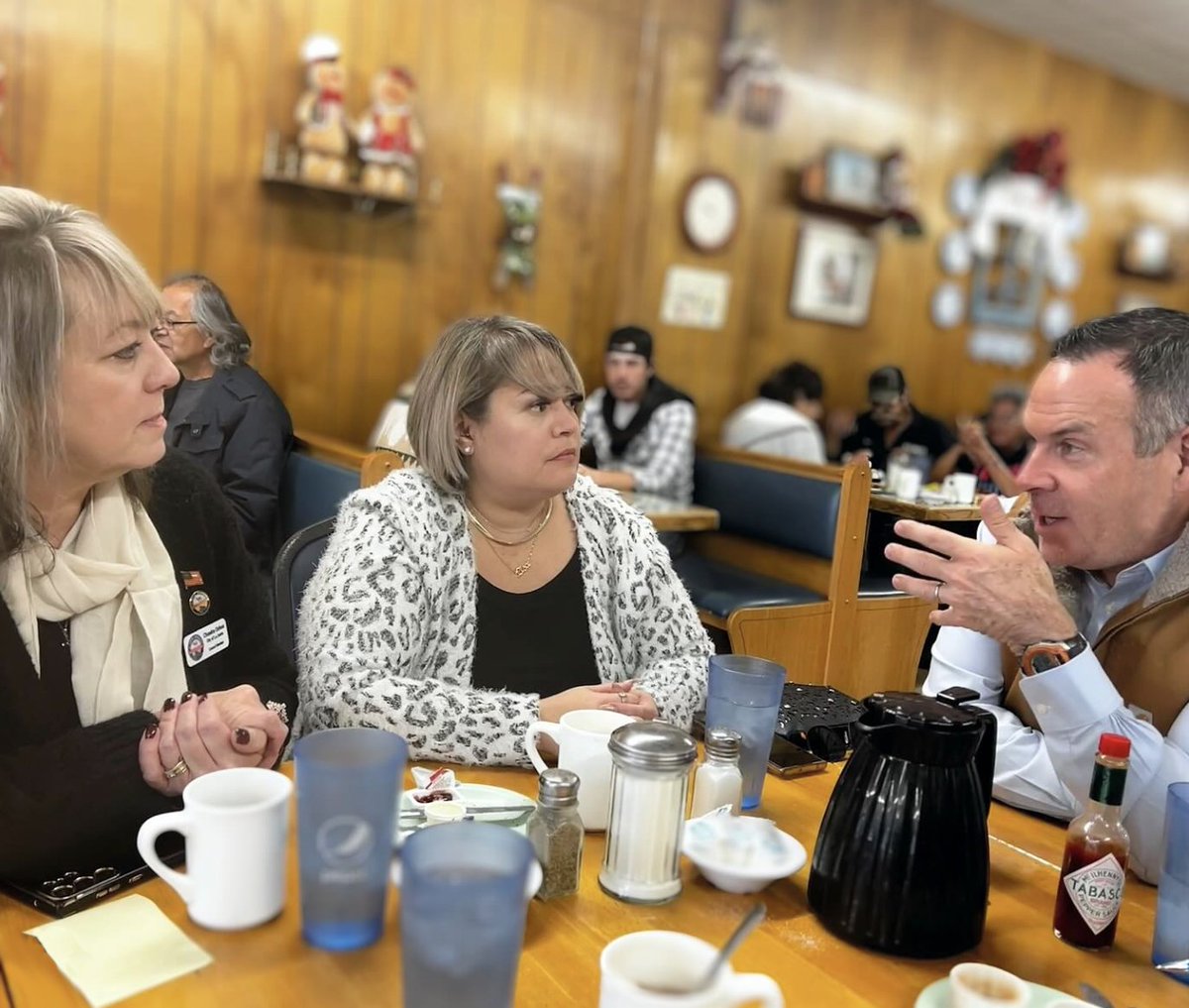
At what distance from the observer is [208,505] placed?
1492mm

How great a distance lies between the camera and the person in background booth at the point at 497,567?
5.10 feet

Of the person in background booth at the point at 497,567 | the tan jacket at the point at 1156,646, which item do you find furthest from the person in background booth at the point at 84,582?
the tan jacket at the point at 1156,646

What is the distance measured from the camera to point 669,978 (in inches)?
28.5

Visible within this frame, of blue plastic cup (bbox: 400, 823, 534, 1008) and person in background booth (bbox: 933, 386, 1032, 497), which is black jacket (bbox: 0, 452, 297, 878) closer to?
blue plastic cup (bbox: 400, 823, 534, 1008)

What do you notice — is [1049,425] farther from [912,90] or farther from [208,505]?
[912,90]

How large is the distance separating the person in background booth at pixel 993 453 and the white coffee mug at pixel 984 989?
0.77 metres

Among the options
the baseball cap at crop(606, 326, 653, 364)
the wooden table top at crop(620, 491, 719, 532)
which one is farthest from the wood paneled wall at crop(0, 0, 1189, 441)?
the wooden table top at crop(620, 491, 719, 532)

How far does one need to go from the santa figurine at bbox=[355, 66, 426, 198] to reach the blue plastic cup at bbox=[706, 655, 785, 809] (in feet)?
11.1

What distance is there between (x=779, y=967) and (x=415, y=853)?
38cm

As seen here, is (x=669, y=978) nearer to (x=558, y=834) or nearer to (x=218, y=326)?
(x=558, y=834)

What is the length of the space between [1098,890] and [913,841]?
0.20 metres

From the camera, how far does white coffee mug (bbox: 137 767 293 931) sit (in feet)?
2.75

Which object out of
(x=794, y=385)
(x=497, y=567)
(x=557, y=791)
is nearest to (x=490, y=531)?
(x=497, y=567)

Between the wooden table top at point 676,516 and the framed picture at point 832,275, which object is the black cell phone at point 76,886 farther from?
the framed picture at point 832,275
